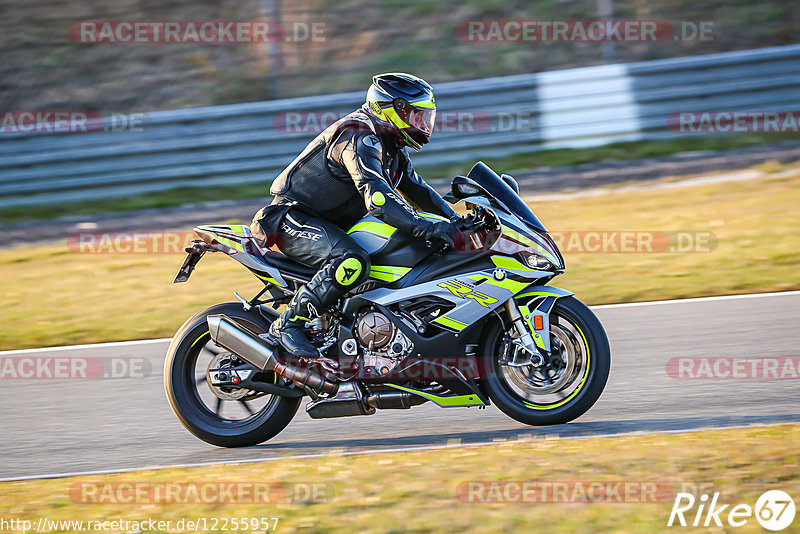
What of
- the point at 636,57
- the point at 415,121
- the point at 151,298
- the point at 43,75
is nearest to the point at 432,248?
the point at 415,121

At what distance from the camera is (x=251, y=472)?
525 centimetres

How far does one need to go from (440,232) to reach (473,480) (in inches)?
50.6

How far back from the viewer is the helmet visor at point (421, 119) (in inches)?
216

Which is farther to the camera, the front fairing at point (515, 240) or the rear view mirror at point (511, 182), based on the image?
the rear view mirror at point (511, 182)

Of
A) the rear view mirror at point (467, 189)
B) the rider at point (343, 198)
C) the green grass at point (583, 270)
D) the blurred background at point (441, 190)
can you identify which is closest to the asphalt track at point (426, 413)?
the blurred background at point (441, 190)

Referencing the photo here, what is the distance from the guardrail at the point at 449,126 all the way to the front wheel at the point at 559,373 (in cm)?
767

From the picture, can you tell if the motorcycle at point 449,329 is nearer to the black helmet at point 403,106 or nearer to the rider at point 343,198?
the rider at point 343,198

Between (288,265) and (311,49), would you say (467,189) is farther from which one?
(311,49)

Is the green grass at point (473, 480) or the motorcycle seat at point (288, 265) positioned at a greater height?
the motorcycle seat at point (288, 265)

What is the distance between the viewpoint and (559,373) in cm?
550

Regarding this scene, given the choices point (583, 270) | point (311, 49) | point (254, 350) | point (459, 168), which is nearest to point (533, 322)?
point (254, 350)

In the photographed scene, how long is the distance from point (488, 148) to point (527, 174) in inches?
23.8

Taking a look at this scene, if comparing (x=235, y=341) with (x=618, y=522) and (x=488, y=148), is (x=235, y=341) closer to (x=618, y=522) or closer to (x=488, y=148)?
(x=618, y=522)

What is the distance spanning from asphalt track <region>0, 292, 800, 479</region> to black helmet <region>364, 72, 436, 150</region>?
5.51ft
